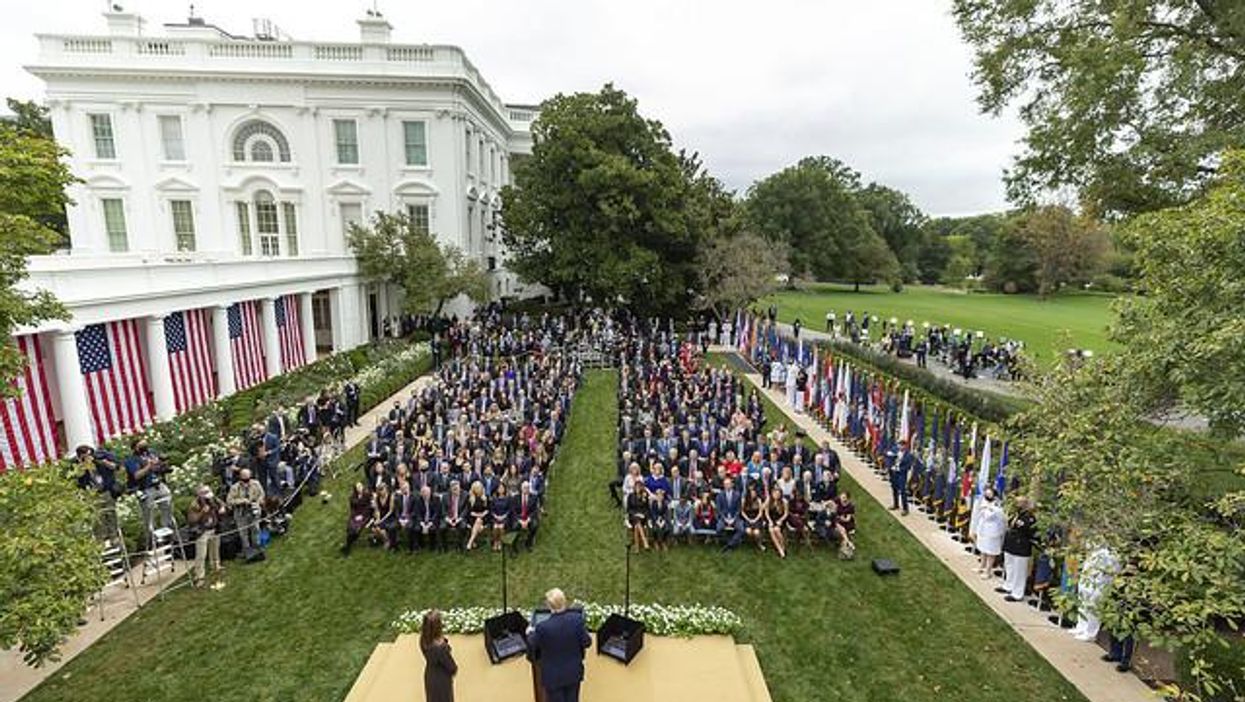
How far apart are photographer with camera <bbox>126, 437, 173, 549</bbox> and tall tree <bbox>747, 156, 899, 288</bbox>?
6397cm

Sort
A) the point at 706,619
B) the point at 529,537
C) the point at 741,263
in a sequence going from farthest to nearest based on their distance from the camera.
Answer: the point at 741,263
the point at 529,537
the point at 706,619

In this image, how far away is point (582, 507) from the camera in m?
14.2

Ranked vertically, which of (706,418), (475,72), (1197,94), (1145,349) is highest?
(475,72)

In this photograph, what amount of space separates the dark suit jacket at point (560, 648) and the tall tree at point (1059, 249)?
66134 millimetres

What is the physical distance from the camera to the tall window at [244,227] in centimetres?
3591

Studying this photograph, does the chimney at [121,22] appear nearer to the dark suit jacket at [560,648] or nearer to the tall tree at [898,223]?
the dark suit jacket at [560,648]

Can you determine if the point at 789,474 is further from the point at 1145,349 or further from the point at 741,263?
the point at 741,263

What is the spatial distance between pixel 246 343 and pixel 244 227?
54.2 ft

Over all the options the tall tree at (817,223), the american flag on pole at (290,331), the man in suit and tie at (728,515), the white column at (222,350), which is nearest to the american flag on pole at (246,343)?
the white column at (222,350)

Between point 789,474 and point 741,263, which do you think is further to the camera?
point 741,263

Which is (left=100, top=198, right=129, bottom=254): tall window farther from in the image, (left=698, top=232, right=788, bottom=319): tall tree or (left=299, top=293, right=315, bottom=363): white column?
(left=698, top=232, right=788, bottom=319): tall tree

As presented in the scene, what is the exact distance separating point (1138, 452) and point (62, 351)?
19.8 m

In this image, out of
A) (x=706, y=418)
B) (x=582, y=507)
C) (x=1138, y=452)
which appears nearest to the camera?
(x=1138, y=452)

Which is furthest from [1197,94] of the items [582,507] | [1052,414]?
[582,507]
